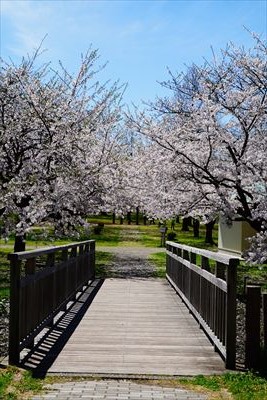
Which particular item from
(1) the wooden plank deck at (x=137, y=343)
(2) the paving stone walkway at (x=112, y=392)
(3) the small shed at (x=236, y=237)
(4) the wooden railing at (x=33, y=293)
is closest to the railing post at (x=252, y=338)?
(1) the wooden plank deck at (x=137, y=343)

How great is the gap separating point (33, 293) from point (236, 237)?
21.6 m

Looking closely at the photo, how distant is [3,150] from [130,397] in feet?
43.6

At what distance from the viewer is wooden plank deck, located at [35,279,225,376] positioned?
5.85 metres

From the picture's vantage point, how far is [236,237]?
27.1 m

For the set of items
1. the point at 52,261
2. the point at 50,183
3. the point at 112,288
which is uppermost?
the point at 50,183

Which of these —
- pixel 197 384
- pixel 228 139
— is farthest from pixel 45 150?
pixel 197 384

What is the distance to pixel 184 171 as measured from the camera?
1306 cm

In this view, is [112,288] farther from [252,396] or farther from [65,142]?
[252,396]

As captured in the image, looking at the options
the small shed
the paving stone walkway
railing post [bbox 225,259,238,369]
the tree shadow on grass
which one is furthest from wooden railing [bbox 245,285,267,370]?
the small shed

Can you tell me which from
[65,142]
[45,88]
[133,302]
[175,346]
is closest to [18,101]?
[45,88]

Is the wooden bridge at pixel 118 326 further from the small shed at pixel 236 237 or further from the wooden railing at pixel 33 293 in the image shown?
the small shed at pixel 236 237

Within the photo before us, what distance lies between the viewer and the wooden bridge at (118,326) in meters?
5.84

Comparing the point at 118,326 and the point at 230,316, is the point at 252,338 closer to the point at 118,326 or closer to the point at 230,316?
the point at 230,316

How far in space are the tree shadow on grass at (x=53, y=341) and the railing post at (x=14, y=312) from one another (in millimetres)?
156
